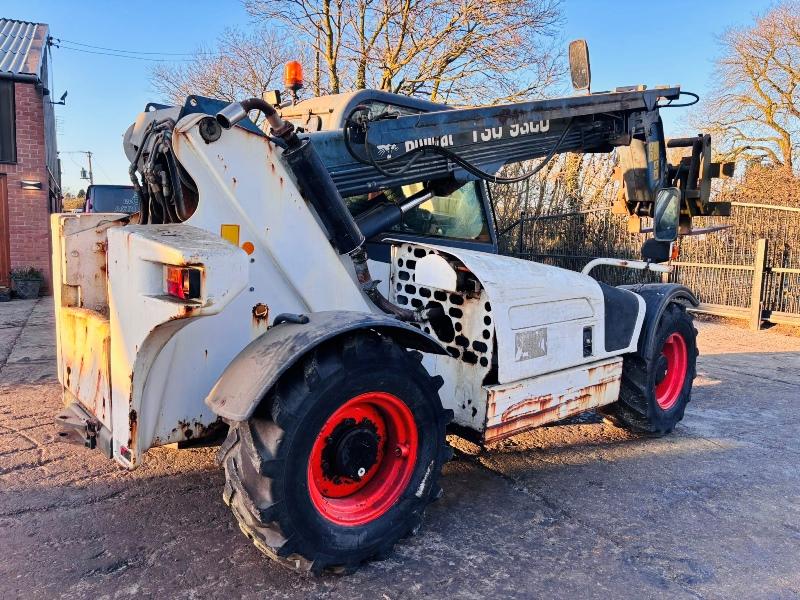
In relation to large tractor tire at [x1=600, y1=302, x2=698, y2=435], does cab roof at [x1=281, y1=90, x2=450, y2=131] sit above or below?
above

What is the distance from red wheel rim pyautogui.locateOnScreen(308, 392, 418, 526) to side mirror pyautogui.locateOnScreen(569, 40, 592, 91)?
314cm

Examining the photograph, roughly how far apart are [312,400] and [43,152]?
1371cm

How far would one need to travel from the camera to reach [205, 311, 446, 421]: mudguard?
2.50 m

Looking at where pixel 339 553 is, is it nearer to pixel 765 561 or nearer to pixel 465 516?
pixel 465 516

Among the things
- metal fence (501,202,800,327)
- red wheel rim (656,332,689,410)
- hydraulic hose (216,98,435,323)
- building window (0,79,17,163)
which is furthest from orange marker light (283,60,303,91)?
building window (0,79,17,163)

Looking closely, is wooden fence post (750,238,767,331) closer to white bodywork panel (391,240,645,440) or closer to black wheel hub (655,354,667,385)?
black wheel hub (655,354,667,385)

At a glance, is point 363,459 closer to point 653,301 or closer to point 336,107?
point 336,107

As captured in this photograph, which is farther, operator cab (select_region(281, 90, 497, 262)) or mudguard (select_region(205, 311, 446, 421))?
operator cab (select_region(281, 90, 497, 262))

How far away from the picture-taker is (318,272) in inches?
123

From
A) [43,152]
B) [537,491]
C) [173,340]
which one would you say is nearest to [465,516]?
[537,491]

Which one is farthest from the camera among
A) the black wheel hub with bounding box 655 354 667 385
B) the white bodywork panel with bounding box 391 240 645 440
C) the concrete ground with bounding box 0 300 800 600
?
the black wheel hub with bounding box 655 354 667 385

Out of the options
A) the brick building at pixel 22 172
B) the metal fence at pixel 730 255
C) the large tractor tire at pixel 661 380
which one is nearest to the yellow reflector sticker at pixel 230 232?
the large tractor tire at pixel 661 380

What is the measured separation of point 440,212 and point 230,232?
5.93ft

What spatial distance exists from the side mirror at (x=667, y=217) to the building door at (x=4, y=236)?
13287 millimetres
